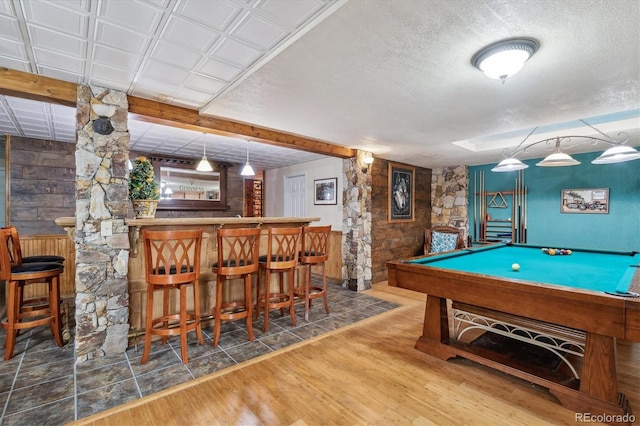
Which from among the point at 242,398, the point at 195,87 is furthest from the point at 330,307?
the point at 195,87

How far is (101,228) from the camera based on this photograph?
2584 millimetres

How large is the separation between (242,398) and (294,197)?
5049 mm

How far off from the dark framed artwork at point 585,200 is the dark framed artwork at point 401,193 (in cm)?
255

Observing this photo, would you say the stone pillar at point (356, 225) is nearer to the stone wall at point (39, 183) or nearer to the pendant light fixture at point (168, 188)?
the pendant light fixture at point (168, 188)

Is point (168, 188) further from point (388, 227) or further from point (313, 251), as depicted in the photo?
point (388, 227)

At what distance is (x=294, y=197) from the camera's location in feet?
22.5

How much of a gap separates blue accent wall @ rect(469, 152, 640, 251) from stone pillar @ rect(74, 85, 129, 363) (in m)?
5.72

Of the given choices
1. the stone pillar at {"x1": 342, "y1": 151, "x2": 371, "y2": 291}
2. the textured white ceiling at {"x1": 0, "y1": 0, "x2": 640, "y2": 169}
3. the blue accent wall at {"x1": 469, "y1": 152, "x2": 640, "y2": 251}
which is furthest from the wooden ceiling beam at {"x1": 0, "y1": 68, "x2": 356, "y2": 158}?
the blue accent wall at {"x1": 469, "y1": 152, "x2": 640, "y2": 251}

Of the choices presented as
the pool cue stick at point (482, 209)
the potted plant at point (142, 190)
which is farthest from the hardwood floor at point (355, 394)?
the pool cue stick at point (482, 209)

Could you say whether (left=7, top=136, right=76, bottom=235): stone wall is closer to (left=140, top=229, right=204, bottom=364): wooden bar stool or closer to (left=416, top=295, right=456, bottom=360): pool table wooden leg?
(left=140, top=229, right=204, bottom=364): wooden bar stool

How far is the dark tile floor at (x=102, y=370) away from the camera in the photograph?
6.49ft

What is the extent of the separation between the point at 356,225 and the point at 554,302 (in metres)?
3.26

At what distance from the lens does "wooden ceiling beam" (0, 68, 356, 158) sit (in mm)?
2336

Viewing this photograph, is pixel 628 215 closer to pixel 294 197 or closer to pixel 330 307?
pixel 330 307
